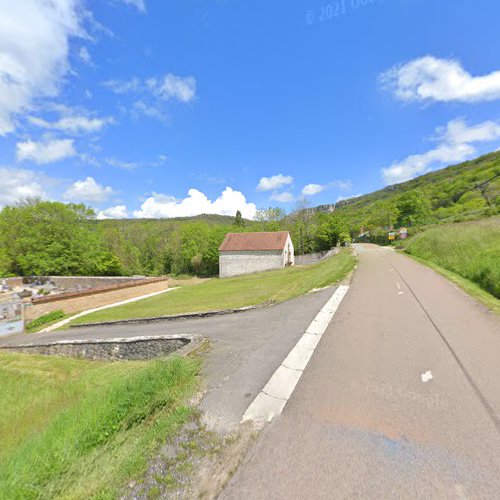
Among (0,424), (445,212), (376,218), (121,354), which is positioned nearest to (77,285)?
(121,354)

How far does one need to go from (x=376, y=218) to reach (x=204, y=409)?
80903mm

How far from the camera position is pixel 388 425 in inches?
119

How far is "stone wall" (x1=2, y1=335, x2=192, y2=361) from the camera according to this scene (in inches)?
284

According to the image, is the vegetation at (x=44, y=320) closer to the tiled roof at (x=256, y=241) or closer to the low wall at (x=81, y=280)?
the low wall at (x=81, y=280)

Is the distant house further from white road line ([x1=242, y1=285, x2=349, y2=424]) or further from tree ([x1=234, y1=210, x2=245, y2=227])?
white road line ([x1=242, y1=285, x2=349, y2=424])

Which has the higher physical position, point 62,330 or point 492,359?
Answer: point 492,359

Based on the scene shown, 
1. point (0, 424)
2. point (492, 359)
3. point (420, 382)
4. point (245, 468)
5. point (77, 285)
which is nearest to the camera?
point (245, 468)

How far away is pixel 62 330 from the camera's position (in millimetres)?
13844

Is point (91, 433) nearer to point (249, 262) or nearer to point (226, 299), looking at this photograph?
point (226, 299)

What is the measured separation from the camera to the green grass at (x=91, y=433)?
8.34 ft

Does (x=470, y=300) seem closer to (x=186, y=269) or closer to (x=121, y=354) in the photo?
(x=121, y=354)

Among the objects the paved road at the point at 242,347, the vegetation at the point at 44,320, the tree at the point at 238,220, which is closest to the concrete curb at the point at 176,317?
the paved road at the point at 242,347

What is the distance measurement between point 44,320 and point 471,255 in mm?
25409

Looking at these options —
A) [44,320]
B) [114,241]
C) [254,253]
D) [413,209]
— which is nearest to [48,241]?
[114,241]
